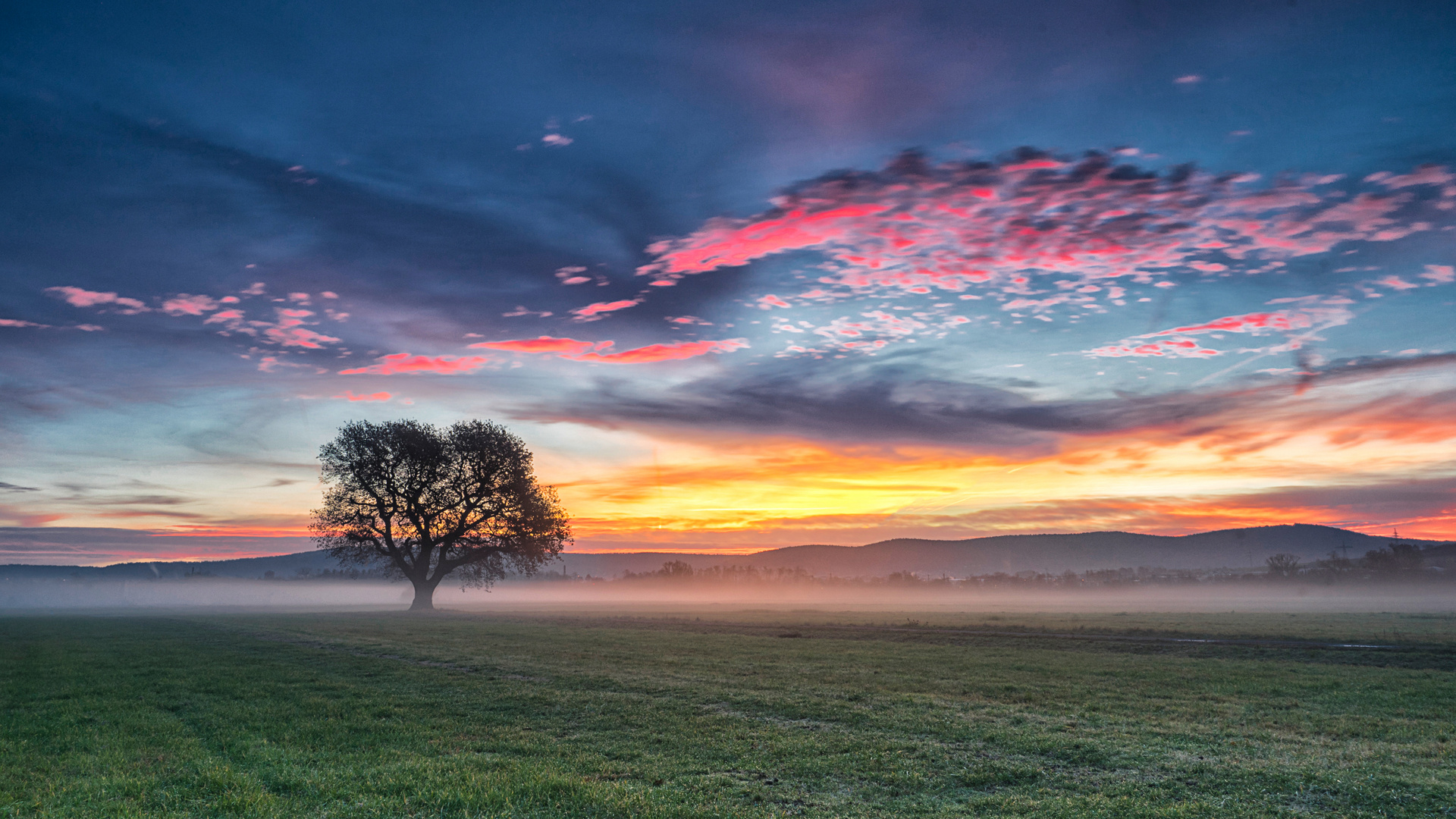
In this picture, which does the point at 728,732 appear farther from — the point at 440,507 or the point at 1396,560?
the point at 1396,560

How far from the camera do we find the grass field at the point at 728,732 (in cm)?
1173

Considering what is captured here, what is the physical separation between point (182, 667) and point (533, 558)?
151 feet

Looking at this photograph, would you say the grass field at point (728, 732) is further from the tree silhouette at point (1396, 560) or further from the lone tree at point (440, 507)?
the tree silhouette at point (1396, 560)

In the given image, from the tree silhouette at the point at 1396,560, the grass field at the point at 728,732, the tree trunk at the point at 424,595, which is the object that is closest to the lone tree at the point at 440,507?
the tree trunk at the point at 424,595

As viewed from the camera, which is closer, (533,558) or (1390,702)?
(1390,702)

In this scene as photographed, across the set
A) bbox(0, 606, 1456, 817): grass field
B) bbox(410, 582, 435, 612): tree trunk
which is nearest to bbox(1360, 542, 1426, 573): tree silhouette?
bbox(0, 606, 1456, 817): grass field

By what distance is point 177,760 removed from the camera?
1440 cm

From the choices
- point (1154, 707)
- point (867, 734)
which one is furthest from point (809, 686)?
point (1154, 707)

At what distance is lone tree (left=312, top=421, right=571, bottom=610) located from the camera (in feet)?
233

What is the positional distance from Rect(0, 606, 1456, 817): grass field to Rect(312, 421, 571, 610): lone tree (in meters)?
36.8

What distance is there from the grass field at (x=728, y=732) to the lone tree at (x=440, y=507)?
3681 cm

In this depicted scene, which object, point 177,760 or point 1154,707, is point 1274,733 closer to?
point 1154,707

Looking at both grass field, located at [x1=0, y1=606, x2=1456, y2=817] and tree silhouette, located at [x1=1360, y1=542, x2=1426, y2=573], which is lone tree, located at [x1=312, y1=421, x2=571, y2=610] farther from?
tree silhouette, located at [x1=1360, y1=542, x2=1426, y2=573]

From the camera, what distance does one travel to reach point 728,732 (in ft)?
54.0
